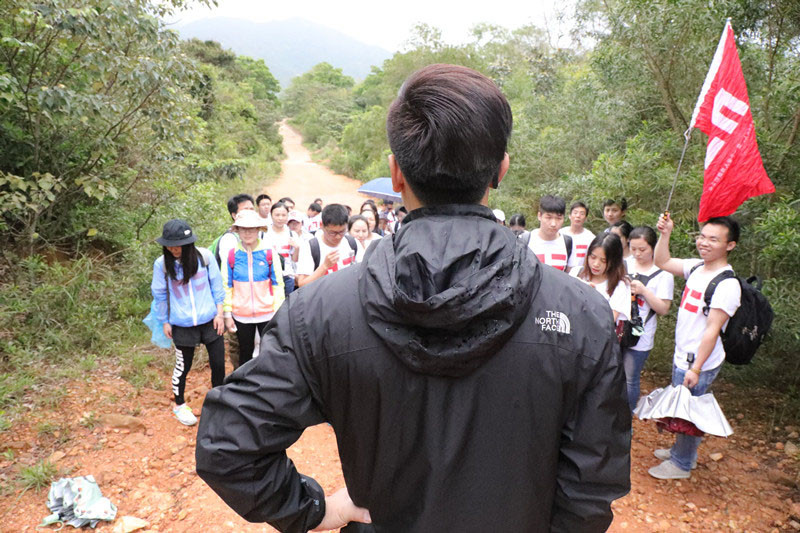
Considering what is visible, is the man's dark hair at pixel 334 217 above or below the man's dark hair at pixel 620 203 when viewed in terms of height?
below

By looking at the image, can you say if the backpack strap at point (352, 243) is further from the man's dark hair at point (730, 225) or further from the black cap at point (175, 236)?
the man's dark hair at point (730, 225)

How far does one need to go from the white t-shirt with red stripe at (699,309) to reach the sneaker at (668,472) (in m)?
0.80

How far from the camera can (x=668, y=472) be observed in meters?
3.68

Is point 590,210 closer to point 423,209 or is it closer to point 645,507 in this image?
point 645,507

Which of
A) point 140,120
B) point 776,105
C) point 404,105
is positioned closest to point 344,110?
point 140,120

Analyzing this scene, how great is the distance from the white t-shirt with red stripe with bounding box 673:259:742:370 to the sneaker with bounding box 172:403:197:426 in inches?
155

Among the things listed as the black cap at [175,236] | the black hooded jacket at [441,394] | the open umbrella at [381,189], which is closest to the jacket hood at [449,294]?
the black hooded jacket at [441,394]

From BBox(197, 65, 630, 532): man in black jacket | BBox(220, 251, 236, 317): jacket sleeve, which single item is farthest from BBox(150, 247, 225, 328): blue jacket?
BBox(197, 65, 630, 532): man in black jacket

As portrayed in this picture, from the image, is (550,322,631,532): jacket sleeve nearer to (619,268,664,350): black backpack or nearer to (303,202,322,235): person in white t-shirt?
(619,268,664,350): black backpack

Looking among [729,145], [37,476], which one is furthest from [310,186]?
[729,145]

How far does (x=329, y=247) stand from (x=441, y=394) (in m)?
3.58

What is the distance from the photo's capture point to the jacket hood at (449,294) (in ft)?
3.22

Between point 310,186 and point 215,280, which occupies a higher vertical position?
point 310,186

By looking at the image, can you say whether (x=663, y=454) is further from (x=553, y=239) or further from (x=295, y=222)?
(x=295, y=222)
